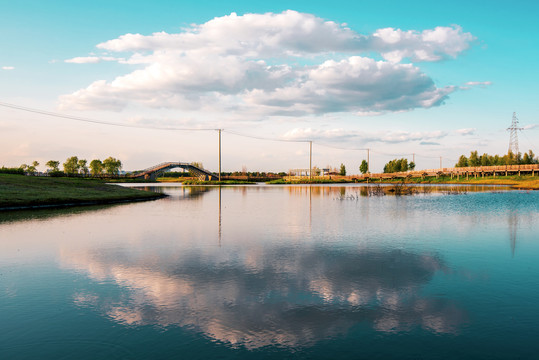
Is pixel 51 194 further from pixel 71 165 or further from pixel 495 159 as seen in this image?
pixel 495 159

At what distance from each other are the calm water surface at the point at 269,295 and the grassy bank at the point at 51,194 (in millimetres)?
21081

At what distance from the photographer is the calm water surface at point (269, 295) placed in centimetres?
785

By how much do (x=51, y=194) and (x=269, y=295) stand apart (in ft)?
146

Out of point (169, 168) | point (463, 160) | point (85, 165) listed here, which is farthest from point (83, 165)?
point (463, 160)

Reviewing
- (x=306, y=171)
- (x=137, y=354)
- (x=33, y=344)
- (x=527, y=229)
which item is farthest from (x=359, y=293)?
(x=306, y=171)

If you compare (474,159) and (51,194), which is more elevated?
(474,159)

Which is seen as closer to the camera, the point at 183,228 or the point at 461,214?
the point at 183,228

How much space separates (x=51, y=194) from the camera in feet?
150

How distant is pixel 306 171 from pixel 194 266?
15668 cm

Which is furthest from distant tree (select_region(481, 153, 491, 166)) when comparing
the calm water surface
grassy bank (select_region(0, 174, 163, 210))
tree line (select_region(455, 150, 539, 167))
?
the calm water surface

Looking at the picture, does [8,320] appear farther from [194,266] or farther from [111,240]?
[111,240]

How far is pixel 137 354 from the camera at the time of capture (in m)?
7.48

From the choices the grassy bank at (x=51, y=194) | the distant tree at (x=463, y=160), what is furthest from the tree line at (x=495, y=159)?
the grassy bank at (x=51, y=194)

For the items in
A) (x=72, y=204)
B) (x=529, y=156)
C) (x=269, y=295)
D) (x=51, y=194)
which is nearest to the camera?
(x=269, y=295)
